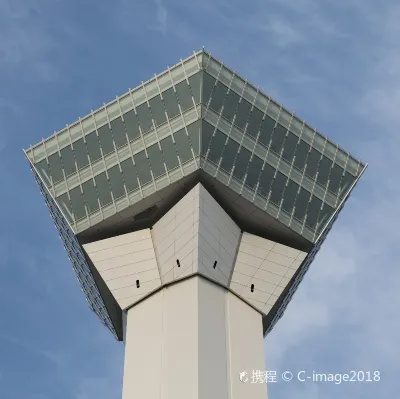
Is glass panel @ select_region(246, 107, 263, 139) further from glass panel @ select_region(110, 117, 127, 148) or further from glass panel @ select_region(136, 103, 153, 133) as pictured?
glass panel @ select_region(110, 117, 127, 148)

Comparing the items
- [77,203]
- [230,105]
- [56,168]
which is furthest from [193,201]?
[56,168]

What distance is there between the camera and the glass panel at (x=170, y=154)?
55.2 m

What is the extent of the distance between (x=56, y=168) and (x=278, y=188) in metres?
14.5

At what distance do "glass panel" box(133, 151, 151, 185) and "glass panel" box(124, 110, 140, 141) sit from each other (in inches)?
57.9

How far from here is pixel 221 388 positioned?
4800 centimetres

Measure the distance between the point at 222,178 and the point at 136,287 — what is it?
27.7 ft

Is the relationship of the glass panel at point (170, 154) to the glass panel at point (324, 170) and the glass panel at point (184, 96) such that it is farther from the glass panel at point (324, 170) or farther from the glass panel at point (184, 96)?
the glass panel at point (324, 170)


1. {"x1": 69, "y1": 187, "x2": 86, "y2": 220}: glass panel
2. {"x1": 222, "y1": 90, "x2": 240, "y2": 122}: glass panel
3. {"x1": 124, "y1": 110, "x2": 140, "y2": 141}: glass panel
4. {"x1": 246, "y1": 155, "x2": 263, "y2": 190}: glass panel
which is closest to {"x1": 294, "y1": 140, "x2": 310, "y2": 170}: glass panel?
{"x1": 246, "y1": 155, "x2": 263, "y2": 190}: glass panel

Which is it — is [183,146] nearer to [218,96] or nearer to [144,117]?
[144,117]

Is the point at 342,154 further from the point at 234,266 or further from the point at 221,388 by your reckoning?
the point at 221,388

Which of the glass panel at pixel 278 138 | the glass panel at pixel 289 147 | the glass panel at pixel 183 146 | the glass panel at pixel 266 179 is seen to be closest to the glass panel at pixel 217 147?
the glass panel at pixel 183 146

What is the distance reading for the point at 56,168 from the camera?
58469 millimetres

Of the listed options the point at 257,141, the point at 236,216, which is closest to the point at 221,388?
the point at 236,216

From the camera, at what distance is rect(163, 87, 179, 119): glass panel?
5631 centimetres
